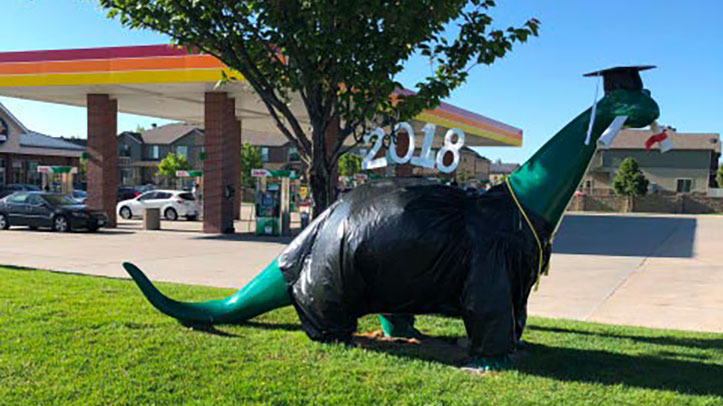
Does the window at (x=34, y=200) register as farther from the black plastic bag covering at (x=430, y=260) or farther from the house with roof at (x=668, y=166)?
the house with roof at (x=668, y=166)

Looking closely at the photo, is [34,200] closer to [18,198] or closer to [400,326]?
[18,198]

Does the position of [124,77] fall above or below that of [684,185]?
above

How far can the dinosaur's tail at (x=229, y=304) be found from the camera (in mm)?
6066

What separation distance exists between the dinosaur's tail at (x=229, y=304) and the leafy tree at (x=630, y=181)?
42768 millimetres

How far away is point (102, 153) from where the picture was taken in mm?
20500

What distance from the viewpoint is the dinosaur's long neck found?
205 inches

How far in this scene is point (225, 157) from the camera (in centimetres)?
1934

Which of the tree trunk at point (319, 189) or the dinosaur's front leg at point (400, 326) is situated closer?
the dinosaur's front leg at point (400, 326)

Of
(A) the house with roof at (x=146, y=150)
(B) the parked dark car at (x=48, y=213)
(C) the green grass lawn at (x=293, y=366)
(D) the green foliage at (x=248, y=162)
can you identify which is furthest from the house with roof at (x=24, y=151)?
(C) the green grass lawn at (x=293, y=366)

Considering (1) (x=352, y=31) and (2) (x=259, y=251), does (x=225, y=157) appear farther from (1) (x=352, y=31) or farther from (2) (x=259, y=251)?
(1) (x=352, y=31)

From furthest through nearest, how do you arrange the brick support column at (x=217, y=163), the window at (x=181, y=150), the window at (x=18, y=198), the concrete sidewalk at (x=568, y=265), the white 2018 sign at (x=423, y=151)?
the window at (x=181, y=150)
the window at (x=18, y=198)
the brick support column at (x=217, y=163)
the concrete sidewalk at (x=568, y=265)
the white 2018 sign at (x=423, y=151)

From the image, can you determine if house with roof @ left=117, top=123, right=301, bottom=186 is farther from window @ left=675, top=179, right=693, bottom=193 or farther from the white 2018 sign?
the white 2018 sign

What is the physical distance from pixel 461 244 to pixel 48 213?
57.0 ft

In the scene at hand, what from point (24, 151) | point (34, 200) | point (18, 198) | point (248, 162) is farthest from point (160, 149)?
point (34, 200)
